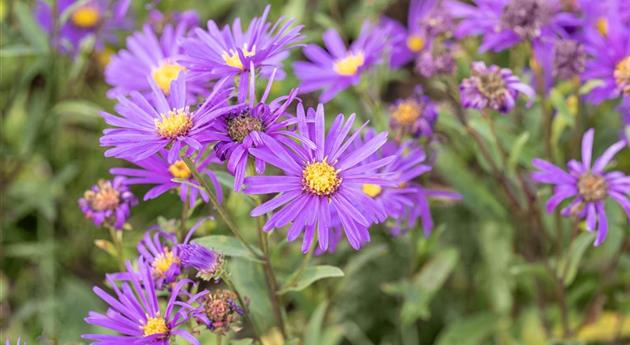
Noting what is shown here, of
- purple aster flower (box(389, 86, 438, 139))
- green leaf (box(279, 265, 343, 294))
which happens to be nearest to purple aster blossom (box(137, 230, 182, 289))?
green leaf (box(279, 265, 343, 294))

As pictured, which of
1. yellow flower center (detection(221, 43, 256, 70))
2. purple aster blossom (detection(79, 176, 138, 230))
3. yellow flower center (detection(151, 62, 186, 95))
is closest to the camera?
yellow flower center (detection(221, 43, 256, 70))

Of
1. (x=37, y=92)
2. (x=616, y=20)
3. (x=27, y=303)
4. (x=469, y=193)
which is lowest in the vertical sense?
(x=27, y=303)

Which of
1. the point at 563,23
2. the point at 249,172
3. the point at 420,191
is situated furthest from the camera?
the point at 563,23

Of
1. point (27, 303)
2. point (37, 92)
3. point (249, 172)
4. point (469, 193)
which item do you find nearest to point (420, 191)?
point (469, 193)

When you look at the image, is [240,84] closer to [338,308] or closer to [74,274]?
[338,308]

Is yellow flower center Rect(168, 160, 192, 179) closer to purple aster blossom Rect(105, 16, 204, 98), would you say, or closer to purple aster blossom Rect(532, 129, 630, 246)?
purple aster blossom Rect(105, 16, 204, 98)

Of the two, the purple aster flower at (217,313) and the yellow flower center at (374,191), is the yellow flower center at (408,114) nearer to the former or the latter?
the yellow flower center at (374,191)
